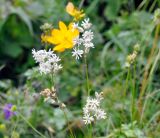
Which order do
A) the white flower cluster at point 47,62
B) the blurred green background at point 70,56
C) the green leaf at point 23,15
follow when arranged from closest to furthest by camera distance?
1. the white flower cluster at point 47,62
2. the blurred green background at point 70,56
3. the green leaf at point 23,15

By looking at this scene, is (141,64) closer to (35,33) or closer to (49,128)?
(49,128)

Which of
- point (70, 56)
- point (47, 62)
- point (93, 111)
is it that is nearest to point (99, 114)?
point (93, 111)

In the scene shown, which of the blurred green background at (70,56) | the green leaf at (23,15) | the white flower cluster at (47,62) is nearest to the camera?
the white flower cluster at (47,62)

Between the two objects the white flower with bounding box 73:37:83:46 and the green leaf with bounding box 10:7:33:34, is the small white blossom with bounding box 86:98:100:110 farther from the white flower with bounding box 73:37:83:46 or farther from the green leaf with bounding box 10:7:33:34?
the green leaf with bounding box 10:7:33:34

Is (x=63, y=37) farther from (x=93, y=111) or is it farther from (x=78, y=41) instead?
(x=93, y=111)

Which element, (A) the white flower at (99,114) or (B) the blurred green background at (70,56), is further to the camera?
(B) the blurred green background at (70,56)

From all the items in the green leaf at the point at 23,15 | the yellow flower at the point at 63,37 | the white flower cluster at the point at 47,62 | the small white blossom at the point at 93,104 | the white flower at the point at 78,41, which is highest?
the green leaf at the point at 23,15

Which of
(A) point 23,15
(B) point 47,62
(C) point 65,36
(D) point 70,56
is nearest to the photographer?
(B) point 47,62

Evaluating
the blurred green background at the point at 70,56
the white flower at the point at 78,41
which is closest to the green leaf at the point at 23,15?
the blurred green background at the point at 70,56

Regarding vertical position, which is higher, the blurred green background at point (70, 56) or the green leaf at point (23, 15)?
the green leaf at point (23, 15)

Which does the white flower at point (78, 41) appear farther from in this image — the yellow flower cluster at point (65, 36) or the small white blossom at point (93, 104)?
the small white blossom at point (93, 104)
